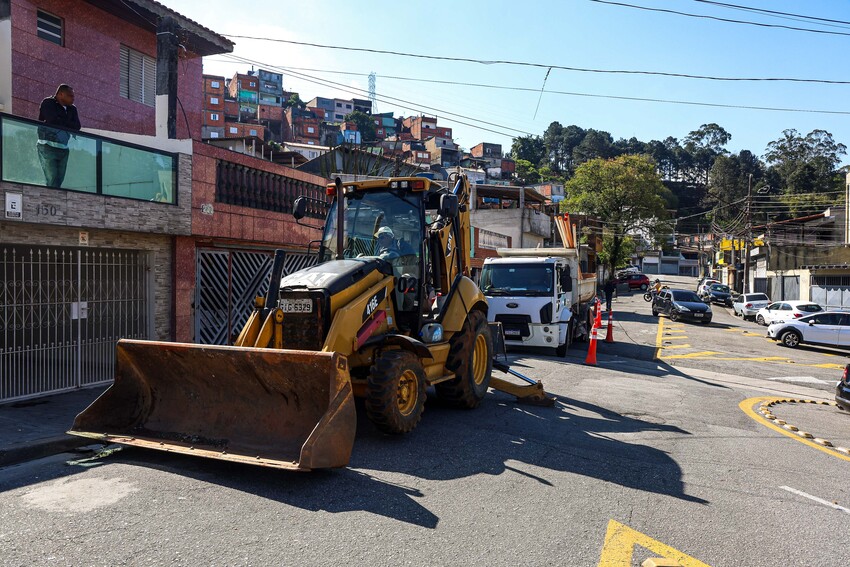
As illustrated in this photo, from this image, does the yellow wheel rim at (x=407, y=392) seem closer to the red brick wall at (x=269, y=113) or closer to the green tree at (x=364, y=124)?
the red brick wall at (x=269, y=113)

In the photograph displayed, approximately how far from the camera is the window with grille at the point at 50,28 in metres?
11.9

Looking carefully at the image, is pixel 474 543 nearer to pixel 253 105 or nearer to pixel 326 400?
pixel 326 400

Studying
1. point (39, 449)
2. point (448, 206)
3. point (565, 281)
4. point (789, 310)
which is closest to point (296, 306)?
point (448, 206)

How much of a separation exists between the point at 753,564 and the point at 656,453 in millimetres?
2808

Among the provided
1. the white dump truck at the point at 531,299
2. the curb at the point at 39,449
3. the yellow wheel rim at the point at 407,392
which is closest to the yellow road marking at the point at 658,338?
the white dump truck at the point at 531,299

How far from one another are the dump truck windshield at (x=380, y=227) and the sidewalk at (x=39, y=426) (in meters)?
3.62

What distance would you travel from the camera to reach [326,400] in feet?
18.4

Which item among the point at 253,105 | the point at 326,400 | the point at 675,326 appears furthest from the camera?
the point at 253,105

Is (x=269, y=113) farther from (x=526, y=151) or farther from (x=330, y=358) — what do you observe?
(x=330, y=358)

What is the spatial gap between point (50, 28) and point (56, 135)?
197 inches

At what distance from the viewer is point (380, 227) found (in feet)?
26.7

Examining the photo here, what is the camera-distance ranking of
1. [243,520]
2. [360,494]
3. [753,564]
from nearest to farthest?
[753,564] < [243,520] < [360,494]

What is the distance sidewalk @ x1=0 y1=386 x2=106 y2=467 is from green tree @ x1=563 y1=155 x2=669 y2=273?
47672 mm

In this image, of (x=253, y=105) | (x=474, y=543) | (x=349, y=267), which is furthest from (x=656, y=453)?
(x=253, y=105)
